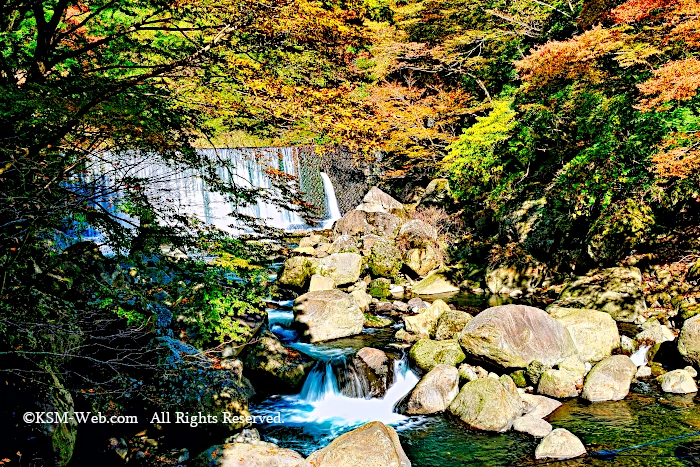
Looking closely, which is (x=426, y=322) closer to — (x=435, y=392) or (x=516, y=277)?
(x=435, y=392)

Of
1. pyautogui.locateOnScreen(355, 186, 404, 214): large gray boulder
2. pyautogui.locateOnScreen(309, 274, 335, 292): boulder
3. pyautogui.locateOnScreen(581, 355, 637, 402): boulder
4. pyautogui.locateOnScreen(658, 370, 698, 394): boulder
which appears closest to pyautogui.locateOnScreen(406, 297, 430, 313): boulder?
pyautogui.locateOnScreen(309, 274, 335, 292): boulder

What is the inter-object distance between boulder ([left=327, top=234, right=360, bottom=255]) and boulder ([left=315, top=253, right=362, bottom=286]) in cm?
155

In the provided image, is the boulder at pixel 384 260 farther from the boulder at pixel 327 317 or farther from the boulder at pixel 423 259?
the boulder at pixel 327 317

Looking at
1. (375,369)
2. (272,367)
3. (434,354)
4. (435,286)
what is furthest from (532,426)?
(435,286)

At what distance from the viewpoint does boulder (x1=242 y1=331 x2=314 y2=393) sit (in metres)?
7.96

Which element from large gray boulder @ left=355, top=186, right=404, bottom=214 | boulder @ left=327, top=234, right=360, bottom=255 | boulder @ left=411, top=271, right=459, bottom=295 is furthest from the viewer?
large gray boulder @ left=355, top=186, right=404, bottom=214

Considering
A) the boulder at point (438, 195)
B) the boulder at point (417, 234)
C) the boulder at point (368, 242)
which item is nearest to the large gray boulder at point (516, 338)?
the boulder at point (417, 234)

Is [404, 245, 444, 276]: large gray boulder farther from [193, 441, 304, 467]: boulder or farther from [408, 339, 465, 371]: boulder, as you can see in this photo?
[193, 441, 304, 467]: boulder

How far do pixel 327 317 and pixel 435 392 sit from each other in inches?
142

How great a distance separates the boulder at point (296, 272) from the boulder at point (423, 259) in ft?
11.6

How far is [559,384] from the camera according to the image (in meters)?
7.19

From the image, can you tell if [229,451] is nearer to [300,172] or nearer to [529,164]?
[529,164]

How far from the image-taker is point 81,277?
15.9ft

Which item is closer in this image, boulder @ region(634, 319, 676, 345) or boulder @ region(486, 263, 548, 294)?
boulder @ region(634, 319, 676, 345)
